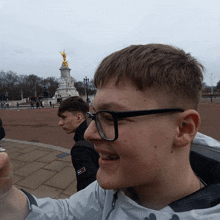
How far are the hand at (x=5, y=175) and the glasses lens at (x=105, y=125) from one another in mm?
519

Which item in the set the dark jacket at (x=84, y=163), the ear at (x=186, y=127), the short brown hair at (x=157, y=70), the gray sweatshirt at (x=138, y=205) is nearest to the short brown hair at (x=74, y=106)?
the dark jacket at (x=84, y=163)

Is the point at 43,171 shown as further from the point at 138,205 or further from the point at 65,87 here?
the point at 65,87

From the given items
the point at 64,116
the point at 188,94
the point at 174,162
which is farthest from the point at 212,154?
the point at 64,116

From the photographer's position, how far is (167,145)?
2.84 feet

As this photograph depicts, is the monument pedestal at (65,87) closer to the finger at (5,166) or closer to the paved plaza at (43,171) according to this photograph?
the paved plaza at (43,171)

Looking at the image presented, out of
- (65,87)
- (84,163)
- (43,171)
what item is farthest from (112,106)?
(65,87)

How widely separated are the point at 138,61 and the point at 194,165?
2.94 feet

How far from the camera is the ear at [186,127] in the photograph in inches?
34.8

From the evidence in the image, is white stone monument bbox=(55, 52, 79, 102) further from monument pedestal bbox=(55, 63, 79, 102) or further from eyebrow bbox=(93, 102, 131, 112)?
eyebrow bbox=(93, 102, 131, 112)

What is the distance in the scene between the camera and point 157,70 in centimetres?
87

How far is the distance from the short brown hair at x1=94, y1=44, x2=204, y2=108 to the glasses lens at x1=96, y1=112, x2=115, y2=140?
18 centimetres

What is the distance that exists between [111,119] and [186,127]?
0.42 meters

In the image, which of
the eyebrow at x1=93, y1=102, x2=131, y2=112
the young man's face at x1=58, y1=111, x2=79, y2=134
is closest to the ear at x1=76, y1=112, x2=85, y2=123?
the young man's face at x1=58, y1=111, x2=79, y2=134

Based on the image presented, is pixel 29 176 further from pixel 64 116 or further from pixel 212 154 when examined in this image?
pixel 212 154
